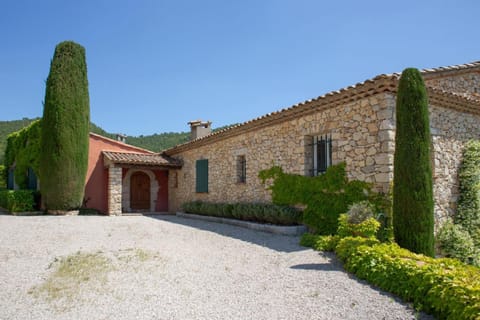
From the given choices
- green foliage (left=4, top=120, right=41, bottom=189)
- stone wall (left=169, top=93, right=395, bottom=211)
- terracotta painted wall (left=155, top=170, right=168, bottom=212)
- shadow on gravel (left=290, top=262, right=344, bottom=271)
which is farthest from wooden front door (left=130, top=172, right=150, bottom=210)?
shadow on gravel (left=290, top=262, right=344, bottom=271)

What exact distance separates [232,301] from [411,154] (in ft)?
12.7

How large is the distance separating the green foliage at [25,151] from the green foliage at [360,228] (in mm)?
13347

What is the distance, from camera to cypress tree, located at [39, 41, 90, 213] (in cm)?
1247

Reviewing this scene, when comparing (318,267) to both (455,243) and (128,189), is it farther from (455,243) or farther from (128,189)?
(128,189)

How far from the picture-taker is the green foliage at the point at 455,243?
271 inches

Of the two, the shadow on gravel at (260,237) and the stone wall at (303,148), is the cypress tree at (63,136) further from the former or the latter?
the shadow on gravel at (260,237)

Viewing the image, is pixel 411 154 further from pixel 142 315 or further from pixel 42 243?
pixel 42 243

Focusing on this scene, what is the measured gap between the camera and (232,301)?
3945mm

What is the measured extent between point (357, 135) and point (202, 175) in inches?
288

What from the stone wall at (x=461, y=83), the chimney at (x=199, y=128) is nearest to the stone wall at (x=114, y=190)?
the chimney at (x=199, y=128)

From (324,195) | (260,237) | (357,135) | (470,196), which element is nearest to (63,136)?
(260,237)

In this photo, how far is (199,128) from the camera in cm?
1669

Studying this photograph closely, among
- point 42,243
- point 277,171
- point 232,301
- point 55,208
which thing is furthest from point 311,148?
point 55,208

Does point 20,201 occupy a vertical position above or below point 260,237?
above
